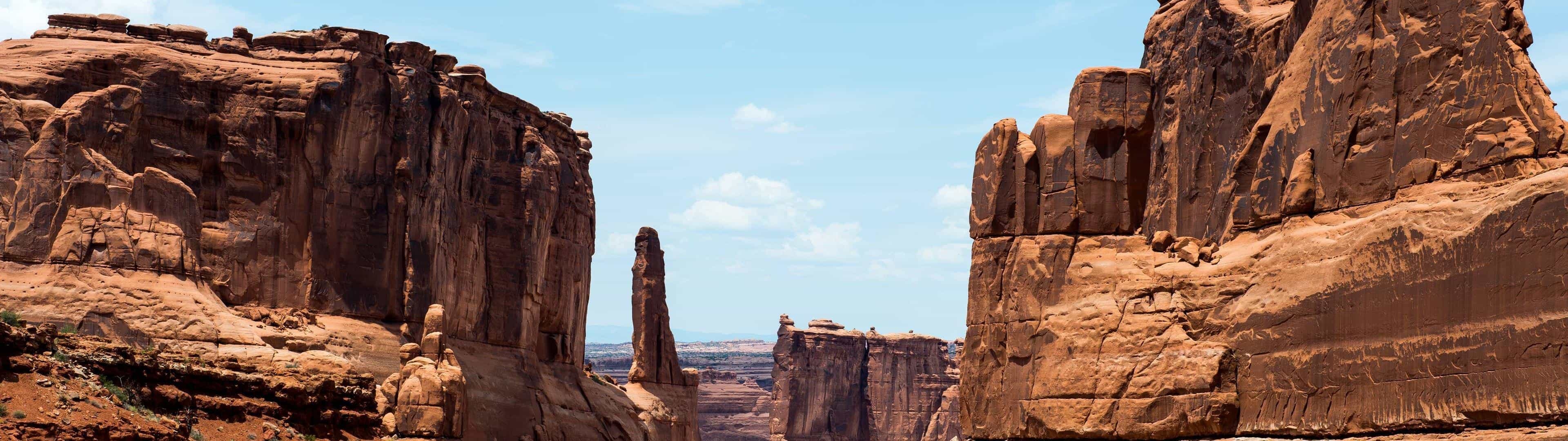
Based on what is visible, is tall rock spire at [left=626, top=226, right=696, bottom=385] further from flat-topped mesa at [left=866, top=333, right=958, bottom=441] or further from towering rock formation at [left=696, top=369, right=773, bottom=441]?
towering rock formation at [left=696, top=369, right=773, bottom=441]

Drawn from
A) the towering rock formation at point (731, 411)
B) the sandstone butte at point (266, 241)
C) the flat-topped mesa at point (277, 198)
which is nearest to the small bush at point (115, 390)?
the sandstone butte at point (266, 241)

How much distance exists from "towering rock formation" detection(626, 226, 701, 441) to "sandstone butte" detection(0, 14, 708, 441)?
15.4 m

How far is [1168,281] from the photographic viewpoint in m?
28.6

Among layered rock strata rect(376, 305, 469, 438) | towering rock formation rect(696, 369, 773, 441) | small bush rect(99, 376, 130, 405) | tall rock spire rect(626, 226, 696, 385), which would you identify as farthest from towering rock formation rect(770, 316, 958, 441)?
small bush rect(99, 376, 130, 405)

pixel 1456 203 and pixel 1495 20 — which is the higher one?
pixel 1495 20

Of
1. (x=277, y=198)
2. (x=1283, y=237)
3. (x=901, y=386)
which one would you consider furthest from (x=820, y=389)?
(x=1283, y=237)

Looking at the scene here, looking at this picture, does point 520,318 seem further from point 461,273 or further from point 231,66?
point 231,66

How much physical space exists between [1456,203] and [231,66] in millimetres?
41673

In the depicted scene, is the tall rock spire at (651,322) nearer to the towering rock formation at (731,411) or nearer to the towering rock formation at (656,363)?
the towering rock formation at (656,363)

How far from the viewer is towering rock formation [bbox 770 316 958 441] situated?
138 m

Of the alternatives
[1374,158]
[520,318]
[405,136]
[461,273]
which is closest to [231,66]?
[405,136]

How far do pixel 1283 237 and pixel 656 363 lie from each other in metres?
67.3

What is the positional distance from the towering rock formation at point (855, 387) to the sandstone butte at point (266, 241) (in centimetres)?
6671

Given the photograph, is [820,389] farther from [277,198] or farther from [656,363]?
[277,198]
